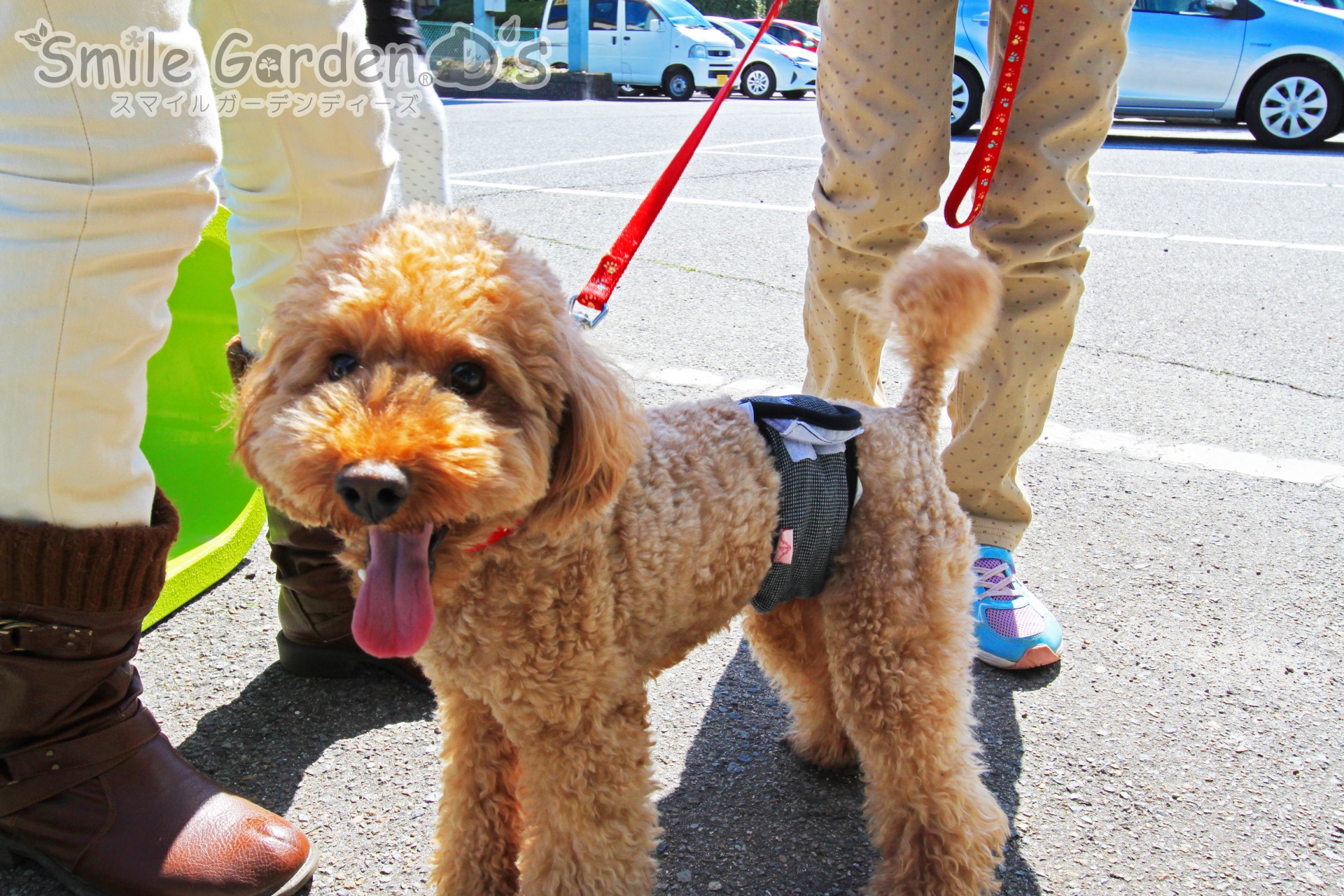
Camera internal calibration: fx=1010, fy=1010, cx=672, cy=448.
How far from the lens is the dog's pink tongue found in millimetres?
1433

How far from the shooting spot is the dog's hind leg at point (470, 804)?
5.74ft

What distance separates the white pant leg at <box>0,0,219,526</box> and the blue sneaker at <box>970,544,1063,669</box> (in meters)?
1.79

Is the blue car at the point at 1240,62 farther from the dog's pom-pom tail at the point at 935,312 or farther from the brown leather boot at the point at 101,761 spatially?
the brown leather boot at the point at 101,761

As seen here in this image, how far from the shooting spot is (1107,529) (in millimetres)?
3033

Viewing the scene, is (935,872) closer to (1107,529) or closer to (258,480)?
(258,480)

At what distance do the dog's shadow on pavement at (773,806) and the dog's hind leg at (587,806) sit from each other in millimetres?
205

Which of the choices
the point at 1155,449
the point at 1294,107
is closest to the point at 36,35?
the point at 1155,449

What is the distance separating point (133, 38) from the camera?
1.48 m

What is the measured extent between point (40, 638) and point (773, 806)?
1332 millimetres

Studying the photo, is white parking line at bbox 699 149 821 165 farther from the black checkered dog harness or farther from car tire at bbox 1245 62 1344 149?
the black checkered dog harness

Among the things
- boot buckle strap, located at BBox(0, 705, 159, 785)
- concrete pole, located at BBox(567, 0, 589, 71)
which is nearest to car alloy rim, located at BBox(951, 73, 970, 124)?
concrete pole, located at BBox(567, 0, 589, 71)

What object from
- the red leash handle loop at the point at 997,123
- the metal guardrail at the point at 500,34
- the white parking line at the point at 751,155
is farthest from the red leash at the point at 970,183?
the metal guardrail at the point at 500,34

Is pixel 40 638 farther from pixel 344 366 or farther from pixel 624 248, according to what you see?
pixel 624 248

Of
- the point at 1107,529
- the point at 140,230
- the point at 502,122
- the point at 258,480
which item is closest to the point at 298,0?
the point at 140,230
